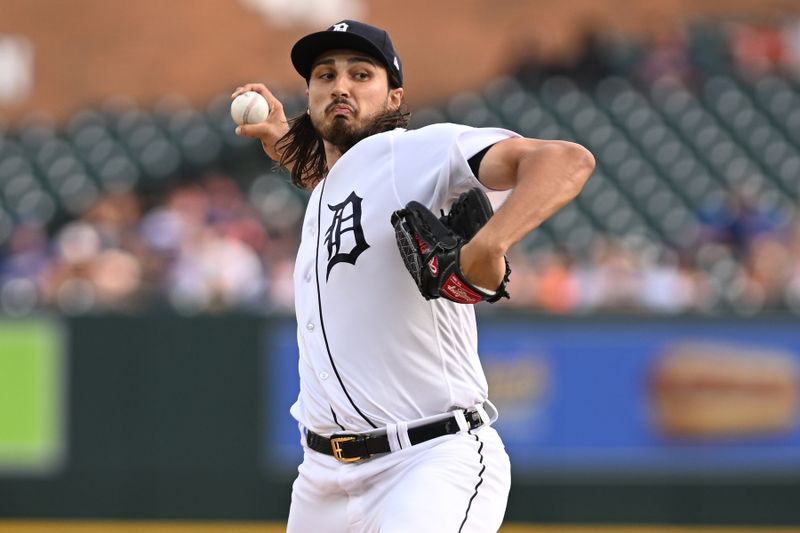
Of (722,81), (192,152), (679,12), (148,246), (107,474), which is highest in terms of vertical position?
(679,12)

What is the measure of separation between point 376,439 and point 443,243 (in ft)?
2.14

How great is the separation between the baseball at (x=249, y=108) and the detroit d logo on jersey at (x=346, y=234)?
794mm

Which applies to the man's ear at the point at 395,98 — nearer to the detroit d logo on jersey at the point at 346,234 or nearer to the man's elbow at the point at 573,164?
the detroit d logo on jersey at the point at 346,234

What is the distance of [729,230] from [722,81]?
4.69 metres

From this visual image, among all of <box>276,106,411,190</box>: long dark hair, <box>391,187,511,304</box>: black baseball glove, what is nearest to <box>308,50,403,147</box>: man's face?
<box>276,106,411,190</box>: long dark hair

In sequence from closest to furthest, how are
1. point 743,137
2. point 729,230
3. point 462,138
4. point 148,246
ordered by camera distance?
1. point 462,138
2. point 148,246
3. point 729,230
4. point 743,137

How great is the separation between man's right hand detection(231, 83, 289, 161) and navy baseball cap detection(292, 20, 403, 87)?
60 centimetres

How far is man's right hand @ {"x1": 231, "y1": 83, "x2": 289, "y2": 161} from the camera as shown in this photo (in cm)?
428

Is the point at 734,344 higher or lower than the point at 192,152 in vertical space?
lower

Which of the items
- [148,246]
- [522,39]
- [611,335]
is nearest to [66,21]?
[522,39]

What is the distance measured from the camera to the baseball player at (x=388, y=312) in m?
3.17

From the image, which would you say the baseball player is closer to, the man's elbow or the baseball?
the man's elbow

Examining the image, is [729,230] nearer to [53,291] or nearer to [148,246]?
[148,246]

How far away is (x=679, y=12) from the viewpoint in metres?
17.0
